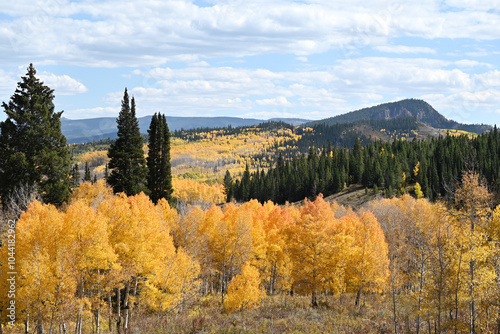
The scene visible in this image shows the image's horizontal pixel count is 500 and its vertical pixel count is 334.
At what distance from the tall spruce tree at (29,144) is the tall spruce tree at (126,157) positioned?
531 inches

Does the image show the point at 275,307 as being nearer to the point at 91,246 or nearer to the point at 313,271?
the point at 313,271

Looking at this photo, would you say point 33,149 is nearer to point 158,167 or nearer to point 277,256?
point 158,167

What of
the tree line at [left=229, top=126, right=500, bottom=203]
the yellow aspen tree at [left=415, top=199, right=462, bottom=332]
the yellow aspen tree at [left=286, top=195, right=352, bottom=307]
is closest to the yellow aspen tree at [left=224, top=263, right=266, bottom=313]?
the yellow aspen tree at [left=286, top=195, right=352, bottom=307]

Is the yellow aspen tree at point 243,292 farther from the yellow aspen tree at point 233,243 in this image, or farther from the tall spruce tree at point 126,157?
the tall spruce tree at point 126,157

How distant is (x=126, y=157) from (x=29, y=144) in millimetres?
15045

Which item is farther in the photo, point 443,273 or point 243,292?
point 243,292

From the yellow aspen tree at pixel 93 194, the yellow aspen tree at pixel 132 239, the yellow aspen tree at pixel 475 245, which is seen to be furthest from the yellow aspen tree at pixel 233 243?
the yellow aspen tree at pixel 475 245

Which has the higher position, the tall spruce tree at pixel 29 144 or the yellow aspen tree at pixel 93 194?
the tall spruce tree at pixel 29 144

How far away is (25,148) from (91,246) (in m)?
17.0

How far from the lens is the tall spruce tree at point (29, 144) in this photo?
38562 mm

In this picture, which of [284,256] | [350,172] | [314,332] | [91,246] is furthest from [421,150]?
[91,246]

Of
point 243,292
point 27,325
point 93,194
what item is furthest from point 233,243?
point 27,325

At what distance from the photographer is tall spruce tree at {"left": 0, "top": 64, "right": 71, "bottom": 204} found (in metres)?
Result: 38.6

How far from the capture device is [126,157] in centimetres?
5331
